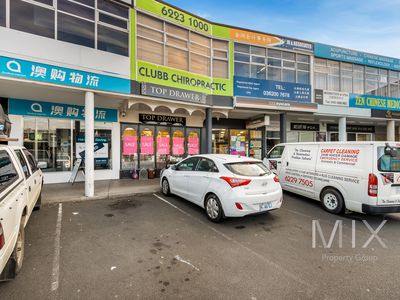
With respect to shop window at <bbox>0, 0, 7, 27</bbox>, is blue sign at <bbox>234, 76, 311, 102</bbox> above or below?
below

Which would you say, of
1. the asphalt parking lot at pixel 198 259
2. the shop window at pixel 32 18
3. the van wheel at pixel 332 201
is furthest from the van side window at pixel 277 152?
the shop window at pixel 32 18

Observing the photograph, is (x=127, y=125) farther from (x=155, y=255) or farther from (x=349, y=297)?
(x=349, y=297)

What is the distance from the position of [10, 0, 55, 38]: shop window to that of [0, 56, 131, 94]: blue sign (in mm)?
1209

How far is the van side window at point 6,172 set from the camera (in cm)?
286

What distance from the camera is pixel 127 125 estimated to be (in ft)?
35.8

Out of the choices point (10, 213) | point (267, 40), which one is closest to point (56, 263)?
point (10, 213)

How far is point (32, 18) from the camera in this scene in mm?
6484

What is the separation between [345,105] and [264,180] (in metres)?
12.2

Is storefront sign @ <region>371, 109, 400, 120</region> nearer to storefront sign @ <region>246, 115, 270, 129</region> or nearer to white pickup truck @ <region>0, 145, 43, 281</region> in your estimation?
storefront sign @ <region>246, 115, 270, 129</region>

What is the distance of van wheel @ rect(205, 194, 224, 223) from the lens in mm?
4809

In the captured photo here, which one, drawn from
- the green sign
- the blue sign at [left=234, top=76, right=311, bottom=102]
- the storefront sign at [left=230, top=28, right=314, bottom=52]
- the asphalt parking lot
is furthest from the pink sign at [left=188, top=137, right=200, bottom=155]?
the asphalt parking lot

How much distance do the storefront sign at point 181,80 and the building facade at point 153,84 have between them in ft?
0.15

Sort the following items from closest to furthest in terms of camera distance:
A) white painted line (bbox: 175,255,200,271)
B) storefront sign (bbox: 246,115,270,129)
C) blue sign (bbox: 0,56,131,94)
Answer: white painted line (bbox: 175,255,200,271)
blue sign (bbox: 0,56,131,94)
storefront sign (bbox: 246,115,270,129)

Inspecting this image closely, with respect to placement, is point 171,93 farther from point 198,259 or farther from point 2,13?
point 198,259
